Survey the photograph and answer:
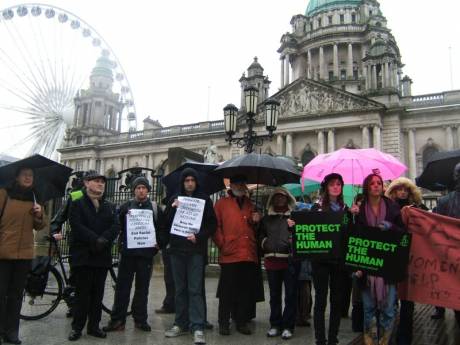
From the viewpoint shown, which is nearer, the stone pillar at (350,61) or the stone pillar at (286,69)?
the stone pillar at (350,61)

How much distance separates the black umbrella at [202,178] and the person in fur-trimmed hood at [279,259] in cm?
137

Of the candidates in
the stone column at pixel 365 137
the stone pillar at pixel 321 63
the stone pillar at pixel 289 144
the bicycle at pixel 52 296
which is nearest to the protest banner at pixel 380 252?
the bicycle at pixel 52 296

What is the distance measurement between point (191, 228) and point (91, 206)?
1352 millimetres

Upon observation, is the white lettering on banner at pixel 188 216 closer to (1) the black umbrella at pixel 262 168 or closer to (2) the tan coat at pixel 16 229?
(1) the black umbrella at pixel 262 168

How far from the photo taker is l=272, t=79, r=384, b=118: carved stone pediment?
34.3 metres

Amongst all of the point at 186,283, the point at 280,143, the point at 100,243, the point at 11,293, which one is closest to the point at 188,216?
the point at 186,283

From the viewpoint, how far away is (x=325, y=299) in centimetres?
507

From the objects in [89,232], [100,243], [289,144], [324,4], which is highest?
[324,4]

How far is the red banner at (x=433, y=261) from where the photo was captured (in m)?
5.16

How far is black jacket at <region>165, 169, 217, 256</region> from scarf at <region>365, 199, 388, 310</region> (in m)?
2.04

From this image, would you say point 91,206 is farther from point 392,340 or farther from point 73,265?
point 392,340

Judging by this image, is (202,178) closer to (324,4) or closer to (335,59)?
(335,59)

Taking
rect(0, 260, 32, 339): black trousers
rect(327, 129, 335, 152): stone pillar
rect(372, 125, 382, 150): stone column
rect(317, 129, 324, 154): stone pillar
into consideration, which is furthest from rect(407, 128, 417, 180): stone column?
rect(0, 260, 32, 339): black trousers

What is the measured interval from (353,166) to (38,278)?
5.53m
